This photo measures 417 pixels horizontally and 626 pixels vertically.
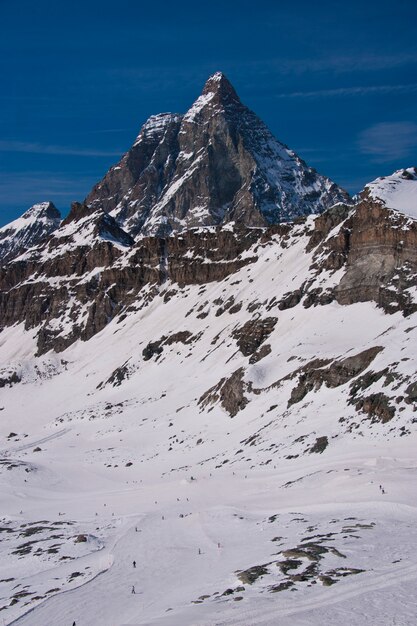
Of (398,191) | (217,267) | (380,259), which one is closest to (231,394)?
(380,259)

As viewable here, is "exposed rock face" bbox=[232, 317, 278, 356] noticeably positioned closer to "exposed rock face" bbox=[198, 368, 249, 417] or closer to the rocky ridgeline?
the rocky ridgeline

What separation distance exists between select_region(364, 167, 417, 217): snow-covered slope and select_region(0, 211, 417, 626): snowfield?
681 inches

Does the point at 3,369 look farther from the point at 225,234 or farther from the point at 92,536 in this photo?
the point at 92,536

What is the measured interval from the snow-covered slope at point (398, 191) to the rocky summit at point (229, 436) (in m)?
0.40

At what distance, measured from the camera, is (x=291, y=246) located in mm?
129875

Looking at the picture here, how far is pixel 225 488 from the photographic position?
49.4 meters

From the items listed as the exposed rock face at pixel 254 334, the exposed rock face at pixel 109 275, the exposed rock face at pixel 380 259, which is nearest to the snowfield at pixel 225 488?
the exposed rock face at pixel 254 334

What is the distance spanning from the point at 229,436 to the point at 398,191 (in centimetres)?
5085

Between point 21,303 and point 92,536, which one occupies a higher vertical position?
point 21,303

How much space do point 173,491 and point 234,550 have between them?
24.5 m

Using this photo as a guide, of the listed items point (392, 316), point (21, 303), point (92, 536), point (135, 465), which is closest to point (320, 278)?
point (392, 316)

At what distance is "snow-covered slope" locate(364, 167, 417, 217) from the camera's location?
313ft

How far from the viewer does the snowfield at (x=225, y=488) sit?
910 inches

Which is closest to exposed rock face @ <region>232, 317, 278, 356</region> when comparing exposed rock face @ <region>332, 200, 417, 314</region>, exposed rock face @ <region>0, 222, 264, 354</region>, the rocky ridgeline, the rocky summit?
the rocky summit
